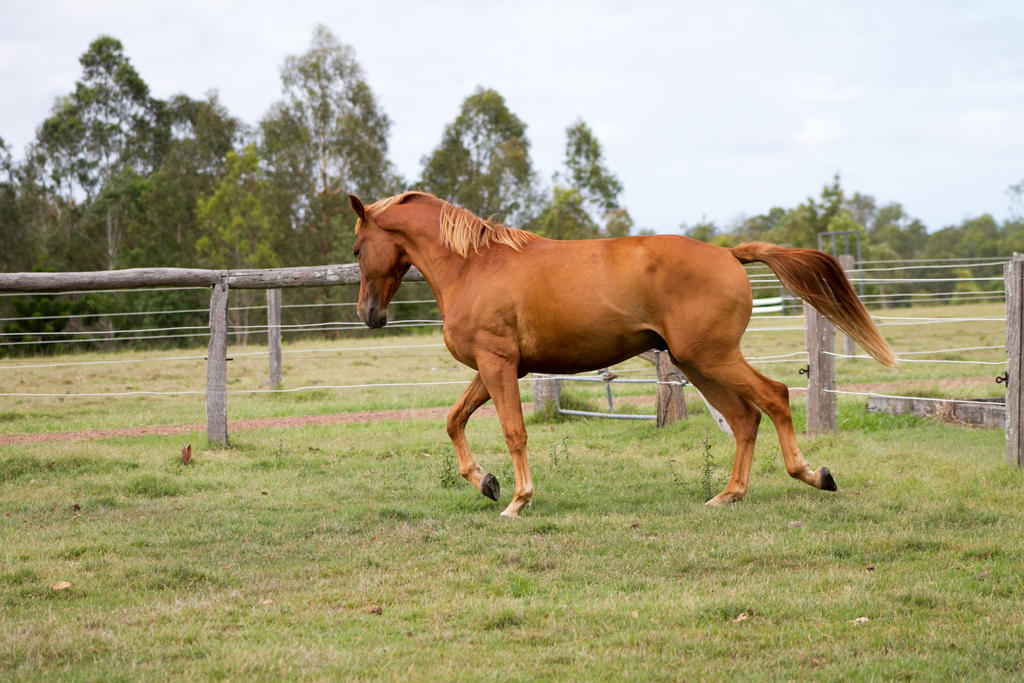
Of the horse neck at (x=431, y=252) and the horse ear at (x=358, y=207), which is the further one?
the horse neck at (x=431, y=252)

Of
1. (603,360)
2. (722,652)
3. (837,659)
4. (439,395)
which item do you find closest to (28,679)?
(722,652)

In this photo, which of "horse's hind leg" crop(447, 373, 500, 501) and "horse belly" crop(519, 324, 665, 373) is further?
"horse's hind leg" crop(447, 373, 500, 501)

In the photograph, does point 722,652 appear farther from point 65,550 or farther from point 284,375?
point 284,375

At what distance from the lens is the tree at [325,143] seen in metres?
39.0

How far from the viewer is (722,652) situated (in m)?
Result: 3.30

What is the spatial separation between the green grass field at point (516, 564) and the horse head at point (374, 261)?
137cm

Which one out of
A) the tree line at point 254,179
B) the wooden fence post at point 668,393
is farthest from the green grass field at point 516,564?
the tree line at point 254,179

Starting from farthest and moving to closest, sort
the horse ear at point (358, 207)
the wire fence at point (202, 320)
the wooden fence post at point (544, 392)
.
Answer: the wire fence at point (202, 320)
the wooden fence post at point (544, 392)
the horse ear at point (358, 207)

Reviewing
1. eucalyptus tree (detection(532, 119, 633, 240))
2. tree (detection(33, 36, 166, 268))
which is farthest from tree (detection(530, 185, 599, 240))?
tree (detection(33, 36, 166, 268))

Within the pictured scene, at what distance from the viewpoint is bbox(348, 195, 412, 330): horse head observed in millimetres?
6312

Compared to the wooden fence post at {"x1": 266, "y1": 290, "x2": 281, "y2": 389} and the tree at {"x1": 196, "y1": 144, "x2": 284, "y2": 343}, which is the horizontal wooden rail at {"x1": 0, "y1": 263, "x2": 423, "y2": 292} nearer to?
the wooden fence post at {"x1": 266, "y1": 290, "x2": 281, "y2": 389}

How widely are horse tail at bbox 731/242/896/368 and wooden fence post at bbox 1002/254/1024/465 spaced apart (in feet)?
3.58

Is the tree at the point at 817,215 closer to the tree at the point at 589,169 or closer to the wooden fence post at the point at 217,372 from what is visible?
the tree at the point at 589,169

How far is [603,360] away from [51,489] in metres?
4.33
